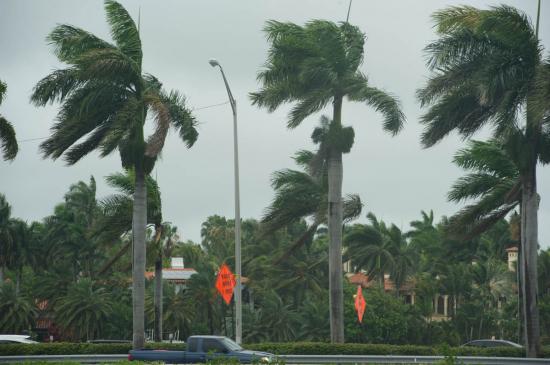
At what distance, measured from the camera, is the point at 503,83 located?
31.9m

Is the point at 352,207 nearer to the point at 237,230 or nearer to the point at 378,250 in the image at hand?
the point at 237,230

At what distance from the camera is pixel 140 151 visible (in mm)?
35844

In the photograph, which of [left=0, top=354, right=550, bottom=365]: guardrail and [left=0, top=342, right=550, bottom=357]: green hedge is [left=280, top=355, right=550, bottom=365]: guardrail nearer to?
[left=0, top=354, right=550, bottom=365]: guardrail

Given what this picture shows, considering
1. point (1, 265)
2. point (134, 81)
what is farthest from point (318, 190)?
point (1, 265)

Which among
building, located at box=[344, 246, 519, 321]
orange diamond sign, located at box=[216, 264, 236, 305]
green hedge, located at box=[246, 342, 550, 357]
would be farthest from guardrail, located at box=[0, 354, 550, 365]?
building, located at box=[344, 246, 519, 321]

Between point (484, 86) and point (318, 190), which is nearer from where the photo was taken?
point (484, 86)

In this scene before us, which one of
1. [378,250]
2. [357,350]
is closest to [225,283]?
[357,350]

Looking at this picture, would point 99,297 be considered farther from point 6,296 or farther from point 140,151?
point 140,151

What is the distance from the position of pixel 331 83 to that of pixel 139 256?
10626mm

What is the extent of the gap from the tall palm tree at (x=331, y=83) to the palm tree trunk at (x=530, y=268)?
699 centimetres

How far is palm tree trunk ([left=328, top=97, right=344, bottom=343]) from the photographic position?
1411 inches

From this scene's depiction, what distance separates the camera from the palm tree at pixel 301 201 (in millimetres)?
40831

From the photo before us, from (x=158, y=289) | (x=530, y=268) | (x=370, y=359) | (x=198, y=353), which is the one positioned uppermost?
(x=530, y=268)

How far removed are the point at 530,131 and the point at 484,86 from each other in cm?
275
